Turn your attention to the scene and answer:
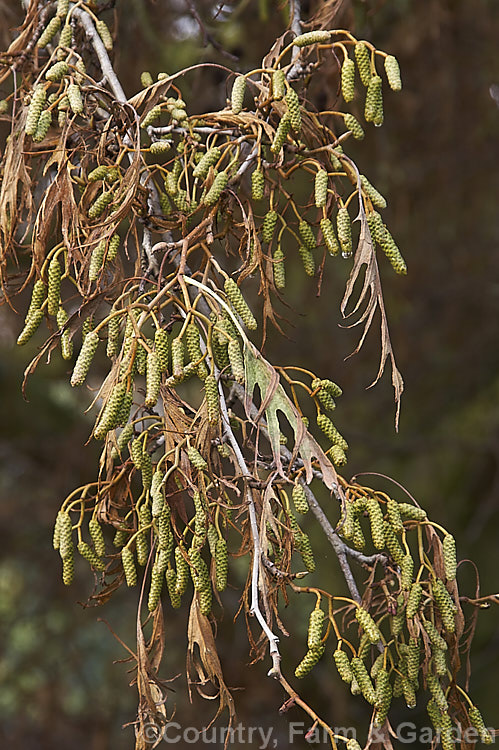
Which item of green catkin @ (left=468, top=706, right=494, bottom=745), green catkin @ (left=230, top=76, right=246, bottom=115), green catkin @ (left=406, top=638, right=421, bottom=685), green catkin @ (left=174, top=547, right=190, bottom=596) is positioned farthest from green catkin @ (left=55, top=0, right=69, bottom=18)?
green catkin @ (left=468, top=706, right=494, bottom=745)

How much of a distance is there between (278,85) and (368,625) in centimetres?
77

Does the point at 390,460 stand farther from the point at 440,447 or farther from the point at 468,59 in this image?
the point at 468,59

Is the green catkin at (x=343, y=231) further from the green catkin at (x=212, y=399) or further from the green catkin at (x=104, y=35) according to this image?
the green catkin at (x=104, y=35)

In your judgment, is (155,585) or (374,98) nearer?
(155,585)

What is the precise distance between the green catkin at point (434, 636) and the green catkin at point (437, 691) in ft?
0.18

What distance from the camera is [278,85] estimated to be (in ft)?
3.97

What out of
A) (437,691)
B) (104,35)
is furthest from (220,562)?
(104,35)

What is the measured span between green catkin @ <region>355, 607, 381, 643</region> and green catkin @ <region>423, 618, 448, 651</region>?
97 millimetres

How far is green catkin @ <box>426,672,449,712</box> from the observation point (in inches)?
49.7

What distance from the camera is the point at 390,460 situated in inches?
185

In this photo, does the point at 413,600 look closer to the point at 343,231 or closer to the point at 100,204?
the point at 343,231

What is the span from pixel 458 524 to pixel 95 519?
3830mm

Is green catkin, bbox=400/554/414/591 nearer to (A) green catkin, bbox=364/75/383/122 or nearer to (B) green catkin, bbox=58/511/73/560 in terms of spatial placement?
(B) green catkin, bbox=58/511/73/560

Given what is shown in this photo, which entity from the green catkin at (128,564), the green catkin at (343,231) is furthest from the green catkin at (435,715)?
the green catkin at (343,231)
